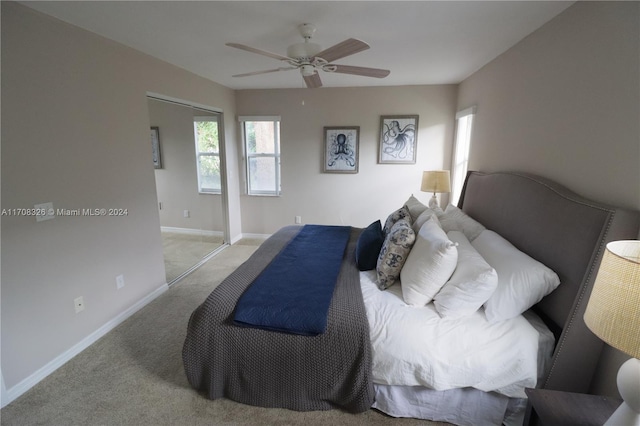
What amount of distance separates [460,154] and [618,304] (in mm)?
3384

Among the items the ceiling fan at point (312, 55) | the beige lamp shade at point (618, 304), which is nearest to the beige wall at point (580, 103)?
the beige lamp shade at point (618, 304)

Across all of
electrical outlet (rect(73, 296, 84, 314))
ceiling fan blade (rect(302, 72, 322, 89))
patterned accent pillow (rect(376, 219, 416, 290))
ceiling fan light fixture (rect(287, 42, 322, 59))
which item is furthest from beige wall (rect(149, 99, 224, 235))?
patterned accent pillow (rect(376, 219, 416, 290))

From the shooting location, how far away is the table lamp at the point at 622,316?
833 mm

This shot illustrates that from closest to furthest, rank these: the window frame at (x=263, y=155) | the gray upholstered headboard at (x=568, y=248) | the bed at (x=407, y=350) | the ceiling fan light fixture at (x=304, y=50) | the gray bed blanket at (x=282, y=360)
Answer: the gray upholstered headboard at (x=568, y=248)
the bed at (x=407, y=350)
the gray bed blanket at (x=282, y=360)
the ceiling fan light fixture at (x=304, y=50)
the window frame at (x=263, y=155)

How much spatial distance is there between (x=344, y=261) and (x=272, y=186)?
2.69 m

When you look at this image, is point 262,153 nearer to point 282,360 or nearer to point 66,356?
point 66,356

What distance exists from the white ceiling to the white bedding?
6.30 ft

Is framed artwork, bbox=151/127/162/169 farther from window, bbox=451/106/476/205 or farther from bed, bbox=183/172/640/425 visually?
window, bbox=451/106/476/205

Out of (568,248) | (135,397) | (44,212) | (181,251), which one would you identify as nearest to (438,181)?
(568,248)

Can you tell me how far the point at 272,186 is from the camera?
15.4ft

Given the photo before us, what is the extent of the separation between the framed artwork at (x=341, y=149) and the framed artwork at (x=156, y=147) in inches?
87.4

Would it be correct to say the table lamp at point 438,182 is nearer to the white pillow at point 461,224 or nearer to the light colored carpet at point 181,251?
the white pillow at point 461,224

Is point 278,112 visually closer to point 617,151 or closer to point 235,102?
point 235,102

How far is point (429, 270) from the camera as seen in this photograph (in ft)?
5.40
